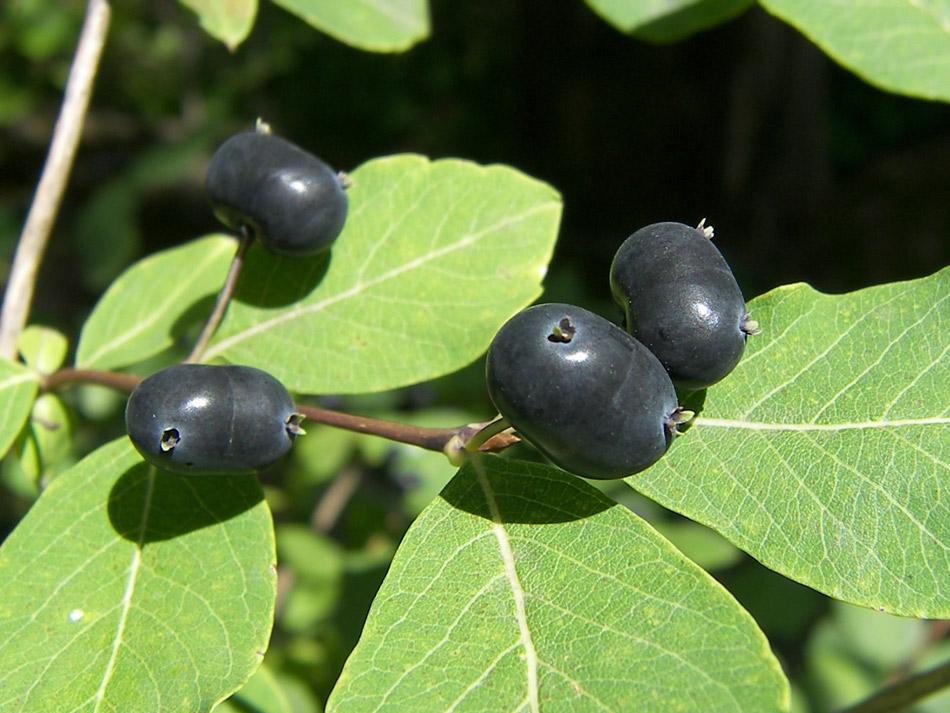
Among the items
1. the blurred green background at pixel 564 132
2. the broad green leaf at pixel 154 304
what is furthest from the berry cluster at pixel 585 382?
the blurred green background at pixel 564 132

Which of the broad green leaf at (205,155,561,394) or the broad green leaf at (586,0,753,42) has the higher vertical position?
the broad green leaf at (586,0,753,42)

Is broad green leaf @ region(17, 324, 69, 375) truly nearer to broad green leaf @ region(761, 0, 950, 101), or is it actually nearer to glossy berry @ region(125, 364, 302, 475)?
glossy berry @ region(125, 364, 302, 475)

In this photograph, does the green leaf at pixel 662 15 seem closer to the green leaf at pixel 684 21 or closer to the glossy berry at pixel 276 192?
the green leaf at pixel 684 21

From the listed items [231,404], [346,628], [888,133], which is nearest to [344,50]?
[888,133]

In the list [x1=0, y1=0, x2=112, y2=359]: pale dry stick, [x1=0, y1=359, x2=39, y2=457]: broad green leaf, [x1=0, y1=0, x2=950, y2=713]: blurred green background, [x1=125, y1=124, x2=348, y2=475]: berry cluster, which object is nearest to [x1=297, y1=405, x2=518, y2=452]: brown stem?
[x1=125, y1=124, x2=348, y2=475]: berry cluster

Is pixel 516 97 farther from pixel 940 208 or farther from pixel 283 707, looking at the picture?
pixel 283 707

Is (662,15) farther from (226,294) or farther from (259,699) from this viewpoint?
(259,699)
